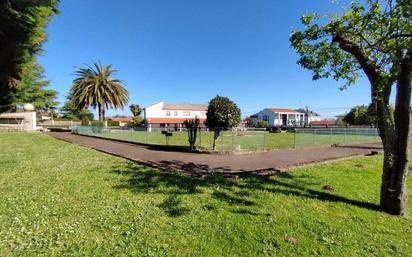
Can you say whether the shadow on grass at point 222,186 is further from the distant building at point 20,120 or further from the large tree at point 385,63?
the distant building at point 20,120

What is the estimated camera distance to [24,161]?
9.42 metres

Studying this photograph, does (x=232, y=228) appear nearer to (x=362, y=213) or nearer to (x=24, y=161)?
(x=362, y=213)

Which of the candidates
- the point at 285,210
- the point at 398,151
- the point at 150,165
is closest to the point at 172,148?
the point at 150,165

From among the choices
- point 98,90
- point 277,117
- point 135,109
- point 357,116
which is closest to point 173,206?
point 98,90

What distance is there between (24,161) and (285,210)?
31.9 ft

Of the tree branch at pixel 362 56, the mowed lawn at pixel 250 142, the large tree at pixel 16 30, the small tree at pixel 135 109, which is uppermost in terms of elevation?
the small tree at pixel 135 109

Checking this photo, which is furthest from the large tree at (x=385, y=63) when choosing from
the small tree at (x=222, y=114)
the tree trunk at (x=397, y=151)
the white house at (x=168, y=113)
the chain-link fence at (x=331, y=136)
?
the white house at (x=168, y=113)

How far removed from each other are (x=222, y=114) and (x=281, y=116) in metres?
69.7

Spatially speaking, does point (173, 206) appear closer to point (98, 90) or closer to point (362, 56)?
point (362, 56)

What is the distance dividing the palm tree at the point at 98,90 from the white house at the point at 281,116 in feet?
154

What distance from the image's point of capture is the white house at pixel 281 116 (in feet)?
251

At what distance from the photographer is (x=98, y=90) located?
3841 cm

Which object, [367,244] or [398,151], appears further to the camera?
[398,151]

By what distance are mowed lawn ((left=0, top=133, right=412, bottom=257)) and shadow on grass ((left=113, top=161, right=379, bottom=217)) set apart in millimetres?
25
